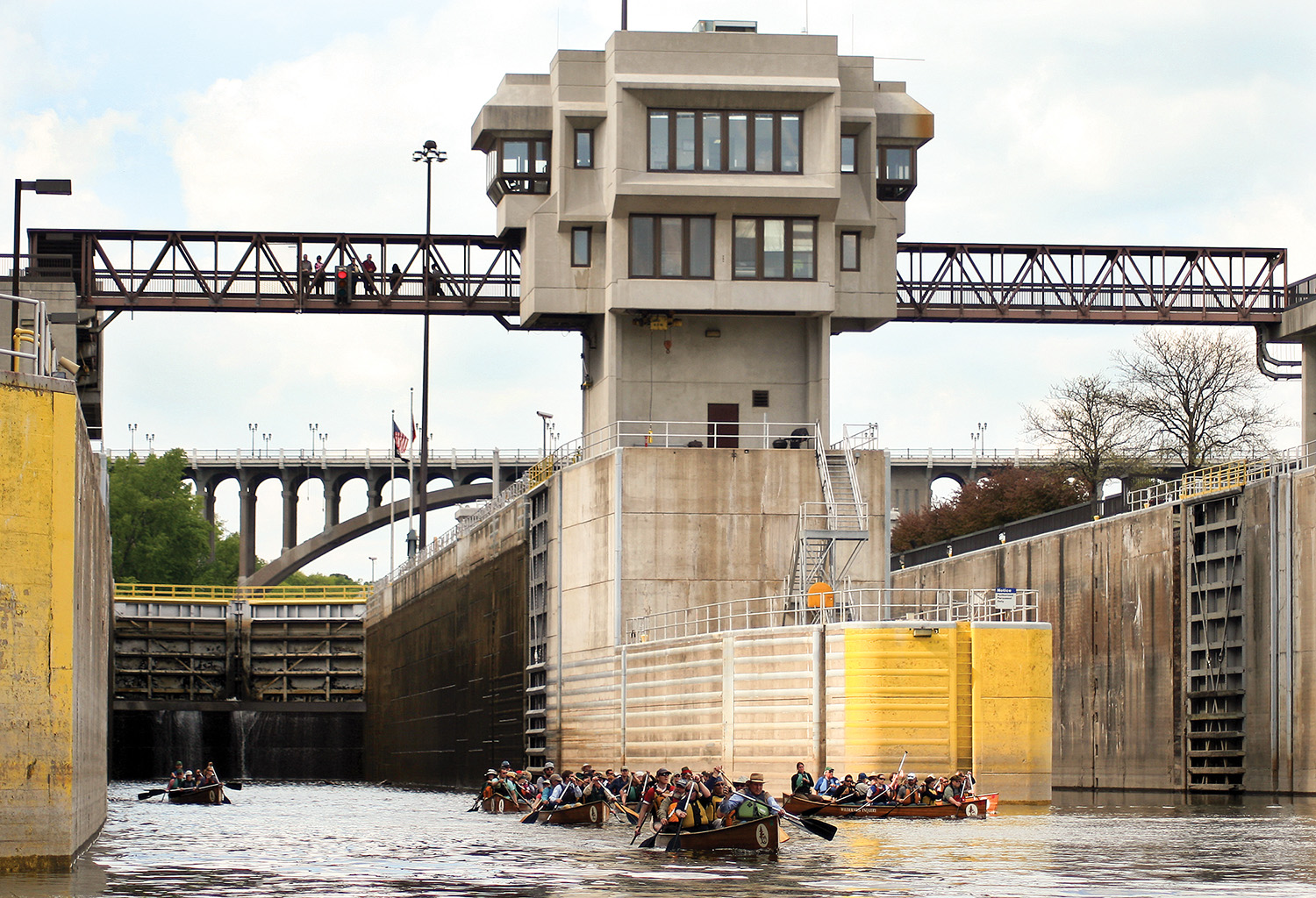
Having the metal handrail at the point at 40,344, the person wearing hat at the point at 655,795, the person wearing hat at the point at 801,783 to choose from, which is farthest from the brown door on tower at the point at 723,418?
the metal handrail at the point at 40,344

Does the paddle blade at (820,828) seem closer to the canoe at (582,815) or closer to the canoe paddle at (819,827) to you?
the canoe paddle at (819,827)

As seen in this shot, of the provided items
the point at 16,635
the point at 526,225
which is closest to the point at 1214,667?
the point at 526,225

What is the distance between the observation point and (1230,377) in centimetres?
8712

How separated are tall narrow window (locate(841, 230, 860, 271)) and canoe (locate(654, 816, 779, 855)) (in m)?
28.9

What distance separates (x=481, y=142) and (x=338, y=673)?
3986 centimetres

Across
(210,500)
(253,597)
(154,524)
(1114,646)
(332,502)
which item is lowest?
(1114,646)

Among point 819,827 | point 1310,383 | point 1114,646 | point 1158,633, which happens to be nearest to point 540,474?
point 1158,633

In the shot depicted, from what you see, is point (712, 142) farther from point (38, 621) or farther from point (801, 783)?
point (38, 621)

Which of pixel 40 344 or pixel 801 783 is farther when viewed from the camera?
pixel 801 783

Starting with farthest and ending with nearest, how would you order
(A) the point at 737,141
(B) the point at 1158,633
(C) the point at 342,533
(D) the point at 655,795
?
(C) the point at 342,533
(B) the point at 1158,633
(A) the point at 737,141
(D) the point at 655,795

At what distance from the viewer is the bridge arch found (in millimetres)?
129500

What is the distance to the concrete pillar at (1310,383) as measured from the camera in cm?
6788

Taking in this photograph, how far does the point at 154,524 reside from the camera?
398 ft

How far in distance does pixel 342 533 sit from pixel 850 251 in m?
78.8
